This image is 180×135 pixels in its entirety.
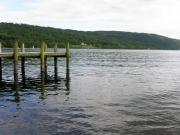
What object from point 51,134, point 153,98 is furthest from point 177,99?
point 51,134

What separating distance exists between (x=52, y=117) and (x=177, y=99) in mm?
13698

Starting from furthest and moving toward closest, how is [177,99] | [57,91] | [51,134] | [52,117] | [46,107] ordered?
[57,91]
[177,99]
[46,107]
[52,117]
[51,134]

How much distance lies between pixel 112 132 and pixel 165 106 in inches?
365

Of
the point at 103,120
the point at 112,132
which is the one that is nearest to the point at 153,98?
the point at 103,120

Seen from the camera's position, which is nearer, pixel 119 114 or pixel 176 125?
pixel 176 125

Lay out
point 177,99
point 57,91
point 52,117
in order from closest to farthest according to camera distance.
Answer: point 52,117, point 177,99, point 57,91

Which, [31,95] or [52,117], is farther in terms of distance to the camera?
[31,95]

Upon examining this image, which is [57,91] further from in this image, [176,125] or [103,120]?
[176,125]

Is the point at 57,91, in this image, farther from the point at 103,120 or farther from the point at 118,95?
→ the point at 103,120

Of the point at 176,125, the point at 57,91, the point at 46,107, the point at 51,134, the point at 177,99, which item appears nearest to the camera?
the point at 51,134

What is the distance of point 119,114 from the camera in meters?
25.6

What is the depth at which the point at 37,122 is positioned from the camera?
23.0 m

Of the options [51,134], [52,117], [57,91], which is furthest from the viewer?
[57,91]

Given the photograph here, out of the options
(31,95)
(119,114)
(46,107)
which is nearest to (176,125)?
(119,114)
